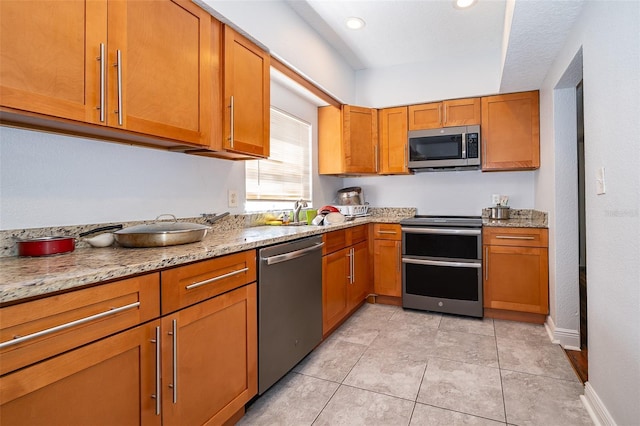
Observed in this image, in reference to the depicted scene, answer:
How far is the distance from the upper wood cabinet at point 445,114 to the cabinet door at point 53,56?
122 inches

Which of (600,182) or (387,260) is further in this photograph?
(387,260)

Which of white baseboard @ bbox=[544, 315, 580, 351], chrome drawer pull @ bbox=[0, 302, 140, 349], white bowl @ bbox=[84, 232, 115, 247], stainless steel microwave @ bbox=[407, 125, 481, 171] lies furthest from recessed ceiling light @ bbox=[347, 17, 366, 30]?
white baseboard @ bbox=[544, 315, 580, 351]

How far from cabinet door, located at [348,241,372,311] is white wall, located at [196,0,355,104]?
162cm

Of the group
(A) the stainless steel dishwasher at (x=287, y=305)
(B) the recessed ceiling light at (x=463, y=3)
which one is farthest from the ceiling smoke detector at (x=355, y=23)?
(A) the stainless steel dishwasher at (x=287, y=305)

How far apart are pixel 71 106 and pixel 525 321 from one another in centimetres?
358

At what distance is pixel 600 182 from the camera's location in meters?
1.52

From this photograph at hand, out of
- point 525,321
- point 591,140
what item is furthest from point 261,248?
point 525,321

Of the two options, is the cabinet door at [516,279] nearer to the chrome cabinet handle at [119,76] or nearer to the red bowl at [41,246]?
the chrome cabinet handle at [119,76]

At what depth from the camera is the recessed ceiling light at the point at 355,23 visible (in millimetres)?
2779

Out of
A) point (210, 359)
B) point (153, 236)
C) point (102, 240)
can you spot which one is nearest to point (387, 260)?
point (210, 359)

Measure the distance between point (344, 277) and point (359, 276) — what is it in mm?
406

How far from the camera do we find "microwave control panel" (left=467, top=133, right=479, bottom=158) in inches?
132

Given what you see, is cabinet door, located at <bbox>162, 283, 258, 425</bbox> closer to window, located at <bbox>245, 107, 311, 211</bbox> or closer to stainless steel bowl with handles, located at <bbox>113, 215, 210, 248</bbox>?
stainless steel bowl with handles, located at <bbox>113, 215, 210, 248</bbox>

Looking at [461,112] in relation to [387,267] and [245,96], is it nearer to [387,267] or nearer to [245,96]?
[387,267]
